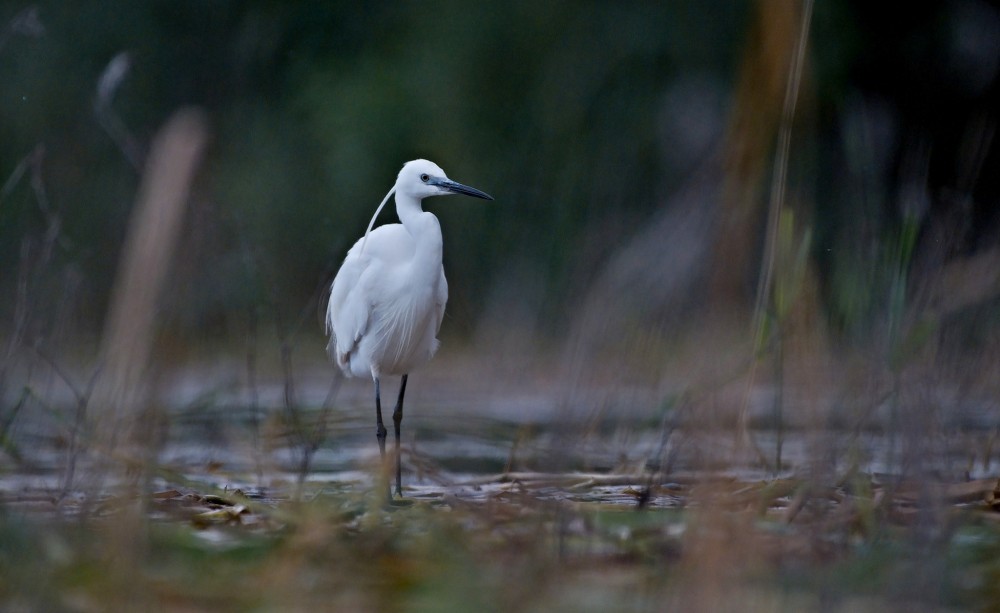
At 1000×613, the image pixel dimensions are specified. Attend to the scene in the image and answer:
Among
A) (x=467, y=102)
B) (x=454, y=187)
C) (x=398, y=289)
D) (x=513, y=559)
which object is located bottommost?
(x=513, y=559)

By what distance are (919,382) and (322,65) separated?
1028 centimetres

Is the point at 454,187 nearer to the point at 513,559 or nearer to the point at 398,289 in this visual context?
the point at 398,289

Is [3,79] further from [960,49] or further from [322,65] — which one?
[960,49]

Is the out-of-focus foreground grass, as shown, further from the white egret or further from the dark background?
the dark background

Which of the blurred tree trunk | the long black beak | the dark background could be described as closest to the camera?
the blurred tree trunk

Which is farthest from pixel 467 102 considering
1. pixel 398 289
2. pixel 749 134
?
pixel 749 134

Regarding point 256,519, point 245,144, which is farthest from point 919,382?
point 245,144

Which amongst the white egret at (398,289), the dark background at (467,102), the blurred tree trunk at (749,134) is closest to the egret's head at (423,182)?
the white egret at (398,289)

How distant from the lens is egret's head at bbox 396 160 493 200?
4.27 meters

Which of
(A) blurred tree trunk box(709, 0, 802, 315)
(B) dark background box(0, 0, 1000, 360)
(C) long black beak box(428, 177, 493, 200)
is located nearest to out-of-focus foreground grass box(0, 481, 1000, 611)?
(A) blurred tree trunk box(709, 0, 802, 315)

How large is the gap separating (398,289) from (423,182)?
1.24 feet

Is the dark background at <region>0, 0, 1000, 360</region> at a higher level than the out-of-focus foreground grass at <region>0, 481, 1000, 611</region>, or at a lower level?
higher

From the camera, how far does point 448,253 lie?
1162cm

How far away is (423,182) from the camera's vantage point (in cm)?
430
